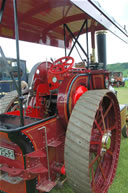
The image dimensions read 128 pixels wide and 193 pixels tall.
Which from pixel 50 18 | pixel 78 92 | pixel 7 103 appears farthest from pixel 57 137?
pixel 50 18

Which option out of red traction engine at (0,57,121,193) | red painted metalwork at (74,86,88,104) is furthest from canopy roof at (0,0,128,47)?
red painted metalwork at (74,86,88,104)

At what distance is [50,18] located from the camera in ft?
7.06

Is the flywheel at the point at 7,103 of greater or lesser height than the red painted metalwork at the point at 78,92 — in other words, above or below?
below

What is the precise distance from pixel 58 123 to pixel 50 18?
133 cm

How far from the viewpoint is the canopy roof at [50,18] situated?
1575 millimetres

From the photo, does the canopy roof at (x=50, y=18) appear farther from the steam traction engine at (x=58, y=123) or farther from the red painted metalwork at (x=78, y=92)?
the red painted metalwork at (x=78, y=92)

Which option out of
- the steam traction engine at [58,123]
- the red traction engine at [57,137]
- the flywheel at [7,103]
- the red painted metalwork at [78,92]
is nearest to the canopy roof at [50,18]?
the steam traction engine at [58,123]

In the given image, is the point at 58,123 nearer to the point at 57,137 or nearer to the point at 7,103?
the point at 57,137

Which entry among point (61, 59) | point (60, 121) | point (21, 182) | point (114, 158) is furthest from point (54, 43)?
point (21, 182)

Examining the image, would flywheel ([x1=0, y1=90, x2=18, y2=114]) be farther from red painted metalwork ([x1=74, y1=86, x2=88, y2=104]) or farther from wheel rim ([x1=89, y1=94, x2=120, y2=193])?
wheel rim ([x1=89, y1=94, x2=120, y2=193])

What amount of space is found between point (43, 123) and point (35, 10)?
1.20 meters

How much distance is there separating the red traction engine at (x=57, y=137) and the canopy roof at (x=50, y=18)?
1.80 feet

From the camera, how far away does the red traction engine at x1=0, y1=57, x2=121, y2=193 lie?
145cm

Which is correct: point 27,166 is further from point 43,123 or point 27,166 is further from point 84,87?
point 84,87
